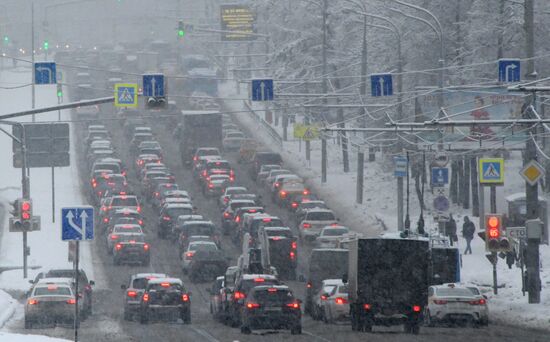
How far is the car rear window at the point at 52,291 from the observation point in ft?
126

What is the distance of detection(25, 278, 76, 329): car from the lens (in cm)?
3800

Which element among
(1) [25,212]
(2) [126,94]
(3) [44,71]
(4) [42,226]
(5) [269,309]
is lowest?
(5) [269,309]

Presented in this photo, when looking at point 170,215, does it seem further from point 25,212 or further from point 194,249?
point 25,212

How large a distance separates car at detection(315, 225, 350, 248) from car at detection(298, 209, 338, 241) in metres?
3.14

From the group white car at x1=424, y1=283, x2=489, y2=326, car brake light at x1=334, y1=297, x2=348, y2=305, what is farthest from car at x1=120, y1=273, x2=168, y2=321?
white car at x1=424, y1=283, x2=489, y2=326

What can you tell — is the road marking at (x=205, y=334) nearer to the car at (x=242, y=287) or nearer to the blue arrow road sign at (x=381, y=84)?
the car at (x=242, y=287)

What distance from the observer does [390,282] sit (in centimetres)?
3434

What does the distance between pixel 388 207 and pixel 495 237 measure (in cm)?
2938

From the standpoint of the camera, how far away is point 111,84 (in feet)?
436

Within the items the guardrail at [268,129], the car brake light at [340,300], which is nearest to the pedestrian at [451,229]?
the car brake light at [340,300]

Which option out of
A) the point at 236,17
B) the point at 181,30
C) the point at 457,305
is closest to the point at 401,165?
the point at 181,30

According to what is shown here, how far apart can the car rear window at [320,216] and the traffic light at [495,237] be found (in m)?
21.2

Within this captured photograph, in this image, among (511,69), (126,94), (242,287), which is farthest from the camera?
(126,94)

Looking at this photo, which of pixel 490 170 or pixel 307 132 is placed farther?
pixel 307 132
